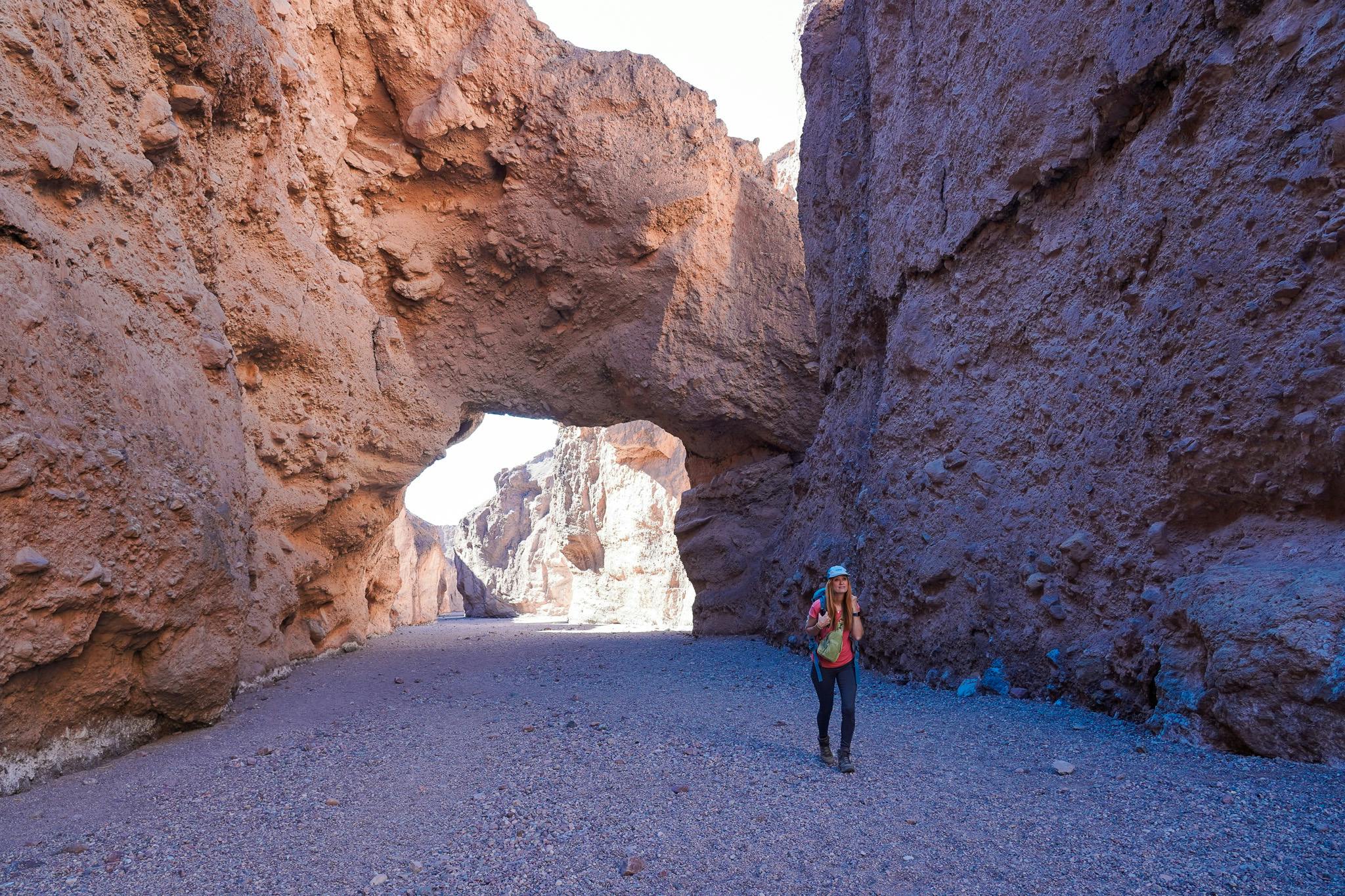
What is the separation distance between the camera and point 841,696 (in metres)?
3.78

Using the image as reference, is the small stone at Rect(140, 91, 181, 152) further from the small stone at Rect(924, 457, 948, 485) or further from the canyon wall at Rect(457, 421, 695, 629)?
the canyon wall at Rect(457, 421, 695, 629)

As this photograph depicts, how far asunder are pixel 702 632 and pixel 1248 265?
30.2ft

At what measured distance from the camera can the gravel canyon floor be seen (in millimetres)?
2494

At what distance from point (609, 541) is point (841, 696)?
23.3 metres

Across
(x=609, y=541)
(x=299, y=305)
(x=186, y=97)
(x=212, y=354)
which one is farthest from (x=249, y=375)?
(x=609, y=541)

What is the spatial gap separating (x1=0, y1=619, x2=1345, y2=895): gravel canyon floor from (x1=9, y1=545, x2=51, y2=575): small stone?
1.01 m

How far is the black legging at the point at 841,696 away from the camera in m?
3.67

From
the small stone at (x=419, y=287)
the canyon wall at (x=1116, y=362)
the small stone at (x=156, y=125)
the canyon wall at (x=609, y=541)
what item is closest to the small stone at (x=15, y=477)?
the small stone at (x=156, y=125)

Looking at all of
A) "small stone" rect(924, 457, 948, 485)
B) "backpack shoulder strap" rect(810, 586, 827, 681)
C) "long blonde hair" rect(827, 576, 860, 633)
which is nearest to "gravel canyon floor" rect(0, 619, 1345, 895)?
"backpack shoulder strap" rect(810, 586, 827, 681)

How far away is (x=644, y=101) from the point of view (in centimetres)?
1113

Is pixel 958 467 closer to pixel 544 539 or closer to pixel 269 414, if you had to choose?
pixel 269 414

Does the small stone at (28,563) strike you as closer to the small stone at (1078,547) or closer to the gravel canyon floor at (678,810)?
the gravel canyon floor at (678,810)

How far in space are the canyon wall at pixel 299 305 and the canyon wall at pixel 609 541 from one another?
11.2 metres

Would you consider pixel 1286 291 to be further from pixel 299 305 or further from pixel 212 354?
pixel 299 305
